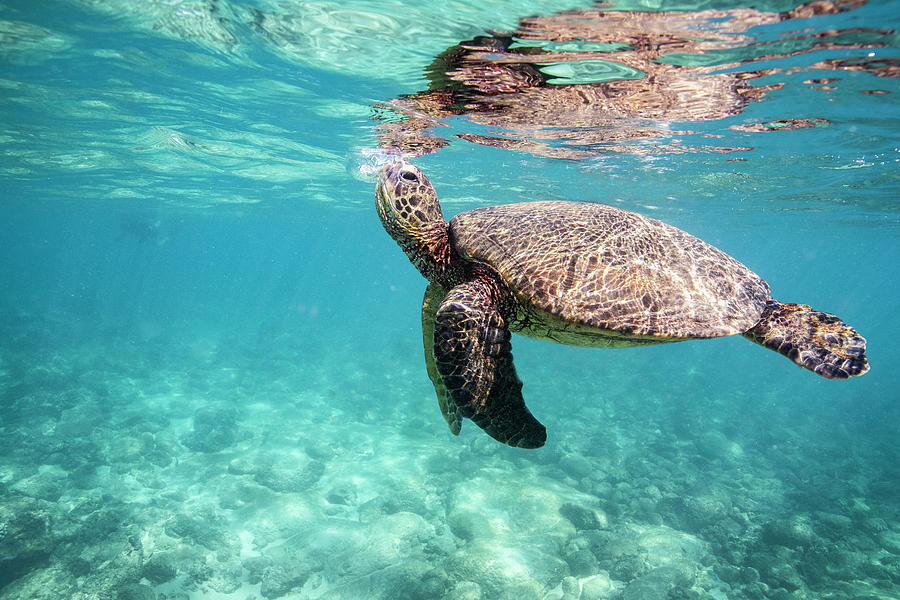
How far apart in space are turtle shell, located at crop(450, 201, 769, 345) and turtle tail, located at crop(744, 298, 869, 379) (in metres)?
0.20

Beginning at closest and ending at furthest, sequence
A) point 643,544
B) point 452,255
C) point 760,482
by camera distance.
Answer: point 452,255 → point 643,544 → point 760,482

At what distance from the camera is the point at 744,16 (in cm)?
618

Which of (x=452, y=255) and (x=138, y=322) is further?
(x=138, y=322)

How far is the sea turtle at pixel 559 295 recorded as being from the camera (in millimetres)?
3801

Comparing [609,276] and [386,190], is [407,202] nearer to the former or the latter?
[386,190]

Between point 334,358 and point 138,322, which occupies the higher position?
point 334,358

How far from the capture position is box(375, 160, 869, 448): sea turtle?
380 centimetres

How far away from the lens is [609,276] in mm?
4297

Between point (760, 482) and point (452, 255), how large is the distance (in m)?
14.2

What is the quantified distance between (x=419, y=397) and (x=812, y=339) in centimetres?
1672

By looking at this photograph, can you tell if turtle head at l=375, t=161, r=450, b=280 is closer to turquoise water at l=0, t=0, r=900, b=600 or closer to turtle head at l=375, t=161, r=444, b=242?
turtle head at l=375, t=161, r=444, b=242

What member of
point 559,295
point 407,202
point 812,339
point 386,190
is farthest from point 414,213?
point 812,339

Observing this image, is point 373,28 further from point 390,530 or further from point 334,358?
point 334,358

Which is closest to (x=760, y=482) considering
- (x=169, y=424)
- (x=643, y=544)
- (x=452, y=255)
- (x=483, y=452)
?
(x=643, y=544)
